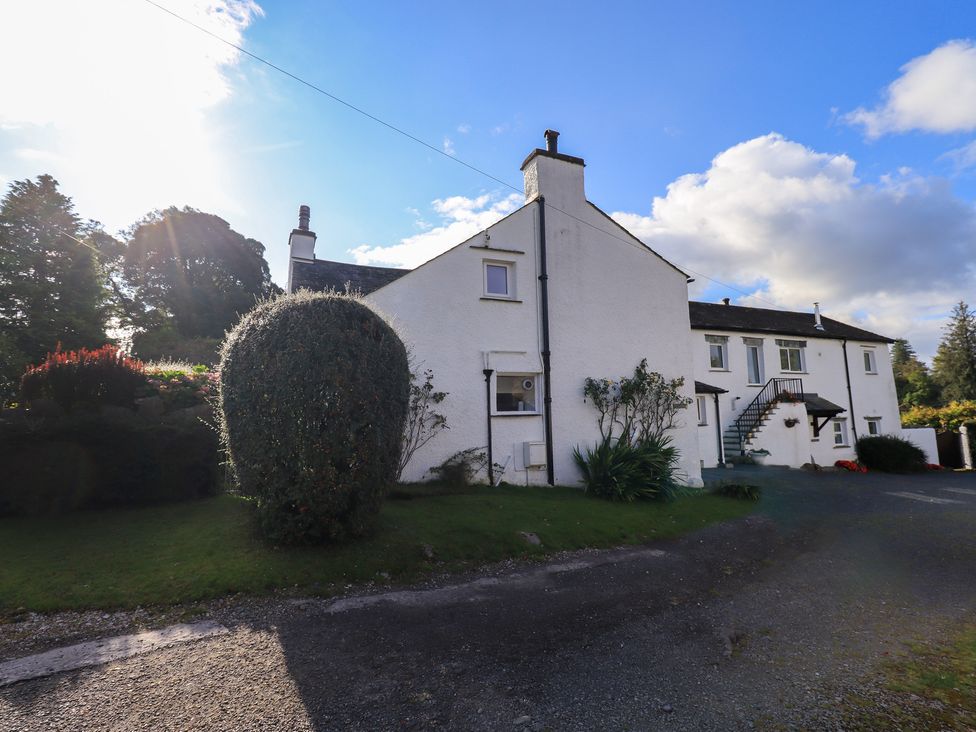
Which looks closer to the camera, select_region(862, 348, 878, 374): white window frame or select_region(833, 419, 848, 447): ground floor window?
select_region(833, 419, 848, 447): ground floor window

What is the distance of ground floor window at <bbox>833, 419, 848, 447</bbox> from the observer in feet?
73.3

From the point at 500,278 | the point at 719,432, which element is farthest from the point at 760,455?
the point at 500,278

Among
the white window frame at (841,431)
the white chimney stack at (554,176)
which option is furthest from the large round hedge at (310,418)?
the white window frame at (841,431)

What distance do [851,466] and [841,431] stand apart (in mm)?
2968

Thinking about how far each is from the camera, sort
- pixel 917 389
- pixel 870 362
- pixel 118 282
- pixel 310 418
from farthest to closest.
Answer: pixel 917 389
pixel 118 282
pixel 870 362
pixel 310 418

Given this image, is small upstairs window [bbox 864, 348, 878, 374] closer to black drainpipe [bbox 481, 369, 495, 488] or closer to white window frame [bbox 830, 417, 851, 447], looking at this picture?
white window frame [bbox 830, 417, 851, 447]

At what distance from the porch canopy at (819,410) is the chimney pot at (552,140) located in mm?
15674

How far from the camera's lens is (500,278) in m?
12.7

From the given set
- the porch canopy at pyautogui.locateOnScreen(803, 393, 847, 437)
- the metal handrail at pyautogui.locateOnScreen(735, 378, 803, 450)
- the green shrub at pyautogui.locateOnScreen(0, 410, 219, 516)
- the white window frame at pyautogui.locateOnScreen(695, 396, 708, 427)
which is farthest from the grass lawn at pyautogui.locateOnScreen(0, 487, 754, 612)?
the porch canopy at pyautogui.locateOnScreen(803, 393, 847, 437)

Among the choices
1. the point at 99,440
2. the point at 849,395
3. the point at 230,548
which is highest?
the point at 849,395

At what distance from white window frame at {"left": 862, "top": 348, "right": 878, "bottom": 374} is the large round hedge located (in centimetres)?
2735

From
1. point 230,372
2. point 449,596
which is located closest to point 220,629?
point 449,596

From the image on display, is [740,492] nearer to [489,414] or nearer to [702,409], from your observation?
[489,414]

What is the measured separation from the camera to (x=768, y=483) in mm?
14750
